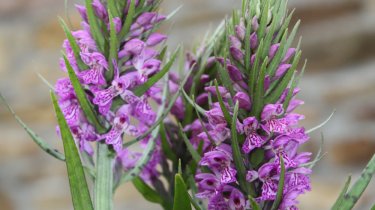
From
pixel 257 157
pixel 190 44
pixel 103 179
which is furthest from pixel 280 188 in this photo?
pixel 190 44

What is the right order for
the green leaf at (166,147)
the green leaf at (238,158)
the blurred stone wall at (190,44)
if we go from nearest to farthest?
1. the green leaf at (238,158)
2. the green leaf at (166,147)
3. the blurred stone wall at (190,44)

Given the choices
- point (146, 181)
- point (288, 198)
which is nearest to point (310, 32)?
point (146, 181)

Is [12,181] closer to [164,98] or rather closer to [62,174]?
[62,174]

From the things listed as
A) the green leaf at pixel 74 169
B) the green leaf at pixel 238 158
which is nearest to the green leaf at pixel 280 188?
the green leaf at pixel 238 158

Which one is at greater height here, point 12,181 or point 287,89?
point 287,89

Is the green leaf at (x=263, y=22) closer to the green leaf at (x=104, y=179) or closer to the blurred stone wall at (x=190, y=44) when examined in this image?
the green leaf at (x=104, y=179)

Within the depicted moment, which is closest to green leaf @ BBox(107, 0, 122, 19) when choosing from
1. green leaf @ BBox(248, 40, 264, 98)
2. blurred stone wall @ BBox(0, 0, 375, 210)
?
green leaf @ BBox(248, 40, 264, 98)
